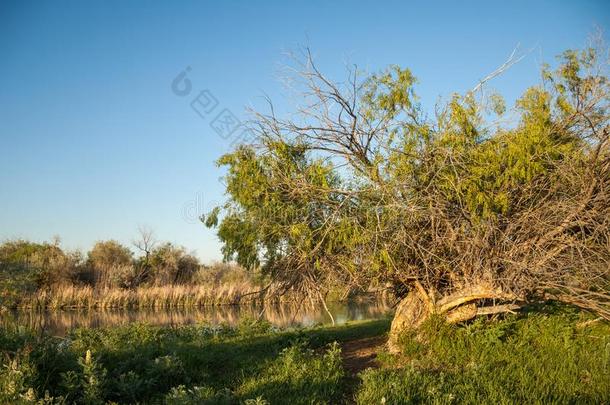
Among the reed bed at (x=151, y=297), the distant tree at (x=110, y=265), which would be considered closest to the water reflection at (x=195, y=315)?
the reed bed at (x=151, y=297)

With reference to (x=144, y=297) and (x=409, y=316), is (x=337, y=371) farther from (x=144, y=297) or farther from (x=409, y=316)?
(x=144, y=297)

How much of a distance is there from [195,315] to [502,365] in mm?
18888

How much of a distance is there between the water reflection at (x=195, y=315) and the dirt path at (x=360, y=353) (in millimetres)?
9508

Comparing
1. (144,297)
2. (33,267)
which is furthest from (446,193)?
(33,267)

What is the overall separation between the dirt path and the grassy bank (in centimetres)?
34

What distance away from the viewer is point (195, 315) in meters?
23.4

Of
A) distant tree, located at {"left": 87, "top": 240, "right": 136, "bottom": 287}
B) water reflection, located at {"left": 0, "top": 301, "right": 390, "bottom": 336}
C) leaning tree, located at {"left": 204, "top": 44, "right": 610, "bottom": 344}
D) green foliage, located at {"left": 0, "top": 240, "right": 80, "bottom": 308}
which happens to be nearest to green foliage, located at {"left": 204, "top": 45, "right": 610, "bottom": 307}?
leaning tree, located at {"left": 204, "top": 44, "right": 610, "bottom": 344}

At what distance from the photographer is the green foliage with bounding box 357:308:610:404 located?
17.2 ft

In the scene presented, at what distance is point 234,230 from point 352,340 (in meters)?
3.47

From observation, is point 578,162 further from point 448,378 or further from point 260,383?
point 260,383

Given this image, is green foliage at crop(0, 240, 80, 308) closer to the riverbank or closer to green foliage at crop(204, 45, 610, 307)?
the riverbank

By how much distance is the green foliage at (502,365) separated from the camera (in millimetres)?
5238

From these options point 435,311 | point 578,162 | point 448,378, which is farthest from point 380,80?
point 448,378

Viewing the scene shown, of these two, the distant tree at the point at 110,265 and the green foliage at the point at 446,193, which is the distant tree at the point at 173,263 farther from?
the green foliage at the point at 446,193
